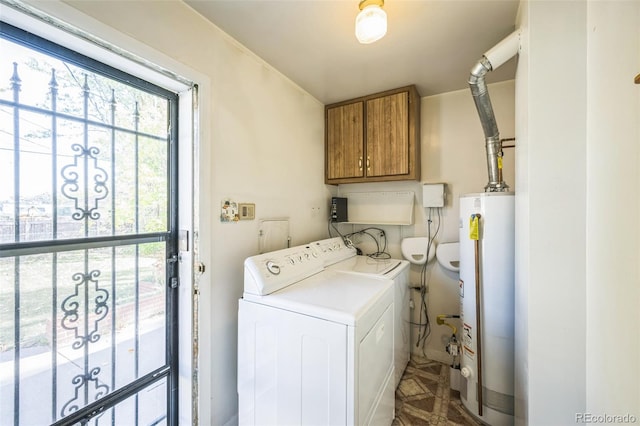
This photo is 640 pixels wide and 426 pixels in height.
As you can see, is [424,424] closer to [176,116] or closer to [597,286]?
[597,286]

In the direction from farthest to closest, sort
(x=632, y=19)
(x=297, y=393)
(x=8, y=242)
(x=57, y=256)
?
(x=297, y=393) → (x=57, y=256) → (x=8, y=242) → (x=632, y=19)

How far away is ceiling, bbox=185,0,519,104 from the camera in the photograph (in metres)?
1.25

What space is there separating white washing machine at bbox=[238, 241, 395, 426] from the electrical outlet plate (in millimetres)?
318

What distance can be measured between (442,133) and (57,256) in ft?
8.81

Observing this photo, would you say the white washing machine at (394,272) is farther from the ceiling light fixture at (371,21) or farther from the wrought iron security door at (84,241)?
the ceiling light fixture at (371,21)

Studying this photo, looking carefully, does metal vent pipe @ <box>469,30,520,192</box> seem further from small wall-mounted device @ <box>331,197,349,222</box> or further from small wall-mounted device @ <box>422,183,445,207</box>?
small wall-mounted device @ <box>331,197,349,222</box>

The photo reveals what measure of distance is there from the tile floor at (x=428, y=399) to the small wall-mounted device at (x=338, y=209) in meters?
1.48

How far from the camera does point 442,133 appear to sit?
2.28 m

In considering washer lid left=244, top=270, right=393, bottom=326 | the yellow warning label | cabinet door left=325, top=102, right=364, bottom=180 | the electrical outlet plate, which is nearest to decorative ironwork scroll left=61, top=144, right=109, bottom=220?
the electrical outlet plate

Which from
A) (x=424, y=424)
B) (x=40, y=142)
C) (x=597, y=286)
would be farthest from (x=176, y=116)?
(x=424, y=424)

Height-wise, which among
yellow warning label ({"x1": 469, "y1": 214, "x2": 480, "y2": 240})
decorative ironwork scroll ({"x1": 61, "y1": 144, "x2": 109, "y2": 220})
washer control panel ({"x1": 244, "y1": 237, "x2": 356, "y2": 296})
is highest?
decorative ironwork scroll ({"x1": 61, "y1": 144, "x2": 109, "y2": 220})

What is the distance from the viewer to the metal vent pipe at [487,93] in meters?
1.31

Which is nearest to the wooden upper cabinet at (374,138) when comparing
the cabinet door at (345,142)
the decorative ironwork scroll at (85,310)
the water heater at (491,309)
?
the cabinet door at (345,142)

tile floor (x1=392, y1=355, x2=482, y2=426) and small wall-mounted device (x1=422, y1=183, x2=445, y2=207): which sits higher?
small wall-mounted device (x1=422, y1=183, x2=445, y2=207)
